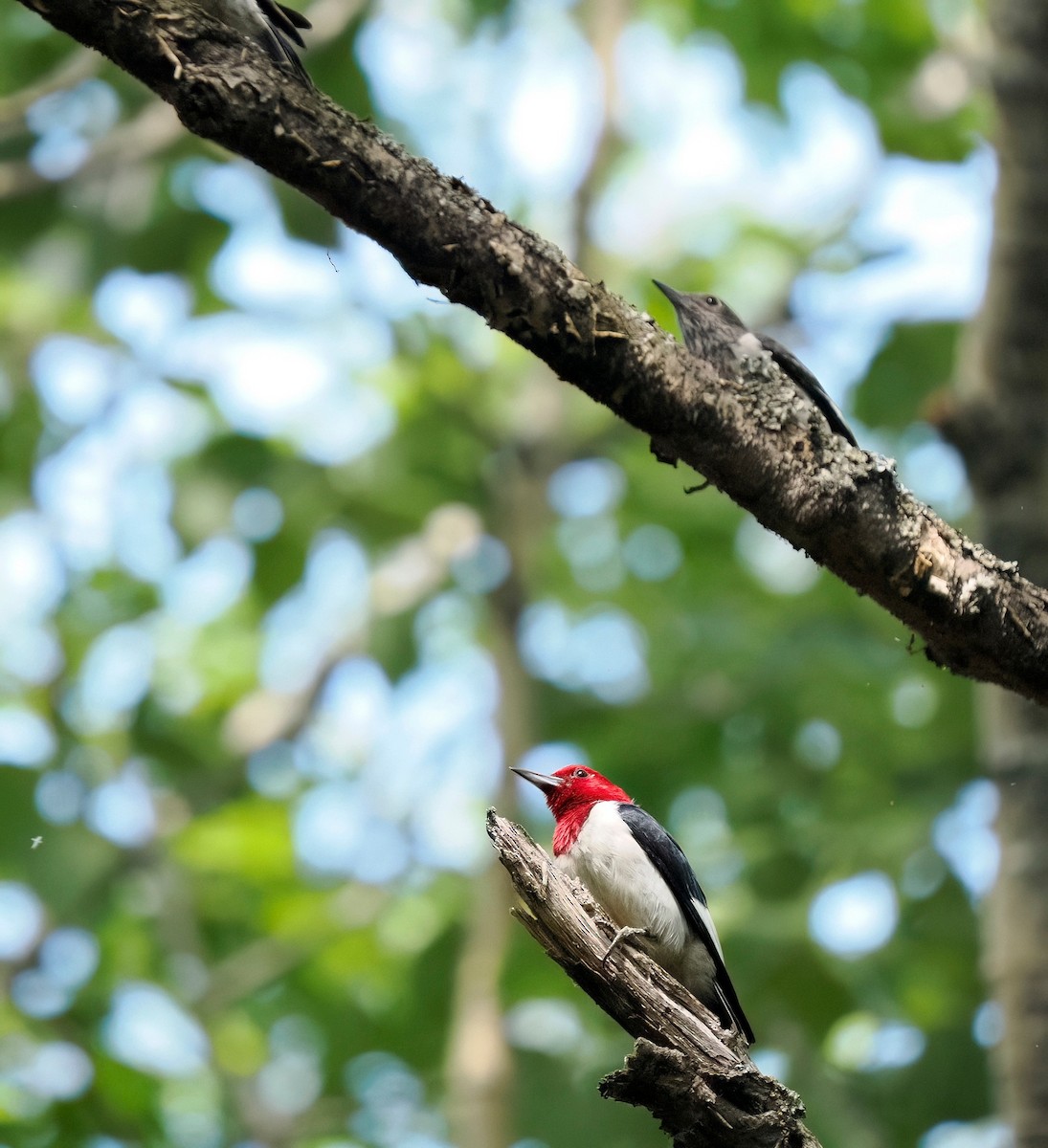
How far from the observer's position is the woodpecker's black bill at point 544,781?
14.8ft

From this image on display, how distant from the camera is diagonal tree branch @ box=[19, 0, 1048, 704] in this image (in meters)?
2.67

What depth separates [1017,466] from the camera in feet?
21.7

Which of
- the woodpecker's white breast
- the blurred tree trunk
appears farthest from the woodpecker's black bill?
the blurred tree trunk

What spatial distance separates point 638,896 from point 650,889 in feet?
0.24

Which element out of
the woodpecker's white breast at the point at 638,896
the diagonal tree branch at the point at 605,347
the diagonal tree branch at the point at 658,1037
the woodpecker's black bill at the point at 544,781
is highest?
the diagonal tree branch at the point at 605,347

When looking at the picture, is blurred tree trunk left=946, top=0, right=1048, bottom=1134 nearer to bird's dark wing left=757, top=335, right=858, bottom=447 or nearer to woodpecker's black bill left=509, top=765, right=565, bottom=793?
bird's dark wing left=757, top=335, right=858, bottom=447

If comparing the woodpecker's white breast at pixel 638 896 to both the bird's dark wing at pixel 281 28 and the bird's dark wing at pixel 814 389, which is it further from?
the bird's dark wing at pixel 281 28

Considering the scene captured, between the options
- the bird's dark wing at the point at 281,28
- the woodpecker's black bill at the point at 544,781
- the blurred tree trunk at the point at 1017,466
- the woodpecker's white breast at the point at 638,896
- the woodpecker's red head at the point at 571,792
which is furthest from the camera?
the blurred tree trunk at the point at 1017,466

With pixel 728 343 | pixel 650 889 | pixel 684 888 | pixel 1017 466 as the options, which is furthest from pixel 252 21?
pixel 1017 466

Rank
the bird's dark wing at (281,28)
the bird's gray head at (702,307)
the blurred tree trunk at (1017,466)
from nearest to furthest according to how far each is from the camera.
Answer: the bird's dark wing at (281,28) < the bird's gray head at (702,307) < the blurred tree trunk at (1017,466)

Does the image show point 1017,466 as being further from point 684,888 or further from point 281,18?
point 281,18

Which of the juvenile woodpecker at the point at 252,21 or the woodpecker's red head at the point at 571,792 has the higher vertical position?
the juvenile woodpecker at the point at 252,21

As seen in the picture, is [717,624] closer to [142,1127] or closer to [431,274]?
[142,1127]

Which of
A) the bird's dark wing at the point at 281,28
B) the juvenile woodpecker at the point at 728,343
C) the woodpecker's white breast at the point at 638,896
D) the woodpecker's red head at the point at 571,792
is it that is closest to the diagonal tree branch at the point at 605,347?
the juvenile woodpecker at the point at 728,343
